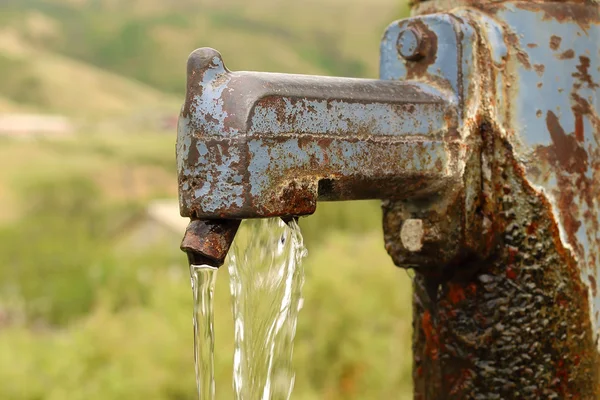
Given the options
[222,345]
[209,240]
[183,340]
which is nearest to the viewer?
[209,240]

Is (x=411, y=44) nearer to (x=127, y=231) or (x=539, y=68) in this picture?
(x=539, y=68)

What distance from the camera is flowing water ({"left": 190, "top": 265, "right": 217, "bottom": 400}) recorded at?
29.7 inches

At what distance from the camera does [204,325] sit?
2.62 ft

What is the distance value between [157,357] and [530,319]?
10.7 ft

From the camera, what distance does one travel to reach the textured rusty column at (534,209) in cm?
89

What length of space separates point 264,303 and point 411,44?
34 cm

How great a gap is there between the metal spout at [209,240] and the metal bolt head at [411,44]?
12.4 inches

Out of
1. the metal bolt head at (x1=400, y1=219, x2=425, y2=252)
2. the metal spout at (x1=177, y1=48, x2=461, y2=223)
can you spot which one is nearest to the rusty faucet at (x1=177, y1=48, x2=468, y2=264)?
the metal spout at (x1=177, y1=48, x2=461, y2=223)

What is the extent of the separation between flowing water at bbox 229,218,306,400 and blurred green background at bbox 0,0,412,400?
0.26 m

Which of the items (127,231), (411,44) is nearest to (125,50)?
(127,231)

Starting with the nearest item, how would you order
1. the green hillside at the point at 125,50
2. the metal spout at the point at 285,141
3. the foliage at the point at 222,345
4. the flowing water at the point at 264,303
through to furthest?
the metal spout at the point at 285,141, the flowing water at the point at 264,303, the foliage at the point at 222,345, the green hillside at the point at 125,50

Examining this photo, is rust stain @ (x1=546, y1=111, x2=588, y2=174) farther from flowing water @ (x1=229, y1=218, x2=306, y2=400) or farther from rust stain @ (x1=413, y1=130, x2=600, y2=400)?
flowing water @ (x1=229, y1=218, x2=306, y2=400)

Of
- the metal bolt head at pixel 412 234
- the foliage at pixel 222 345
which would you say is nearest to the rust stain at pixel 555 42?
the metal bolt head at pixel 412 234

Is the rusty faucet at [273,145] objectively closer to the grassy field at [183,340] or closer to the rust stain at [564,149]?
the rust stain at [564,149]
